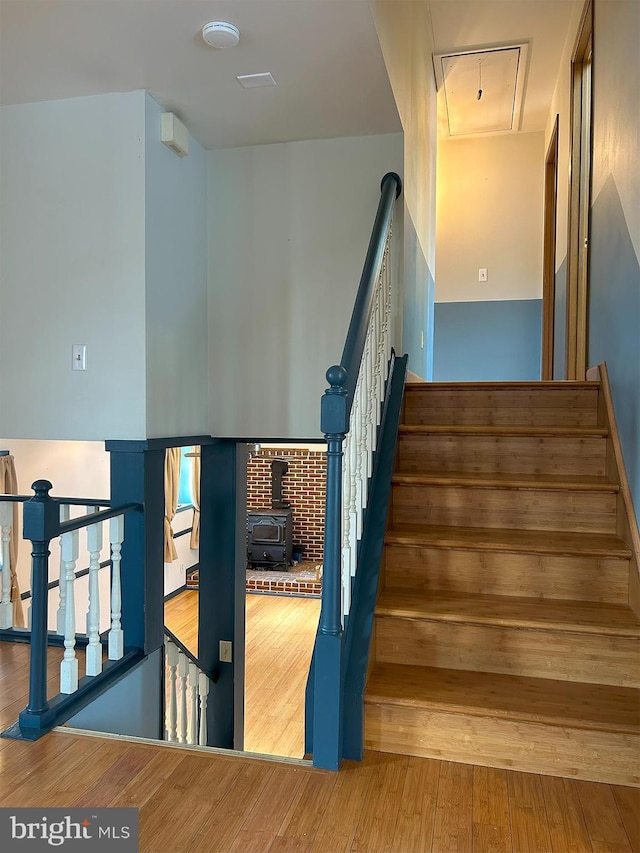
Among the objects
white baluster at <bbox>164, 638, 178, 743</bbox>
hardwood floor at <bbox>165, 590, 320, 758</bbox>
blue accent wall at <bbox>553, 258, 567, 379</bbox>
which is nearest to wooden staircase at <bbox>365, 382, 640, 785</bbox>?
white baluster at <bbox>164, 638, 178, 743</bbox>

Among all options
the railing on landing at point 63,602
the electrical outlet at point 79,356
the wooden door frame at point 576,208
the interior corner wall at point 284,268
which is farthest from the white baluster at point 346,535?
the wooden door frame at point 576,208

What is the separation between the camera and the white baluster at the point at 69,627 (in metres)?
2.18

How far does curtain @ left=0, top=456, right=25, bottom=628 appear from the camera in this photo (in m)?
4.41

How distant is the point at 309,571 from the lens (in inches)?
334

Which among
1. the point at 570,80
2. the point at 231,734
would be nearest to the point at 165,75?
the point at 570,80

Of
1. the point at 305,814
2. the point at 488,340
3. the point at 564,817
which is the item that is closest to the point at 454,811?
the point at 564,817

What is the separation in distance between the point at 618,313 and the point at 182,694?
8.94ft

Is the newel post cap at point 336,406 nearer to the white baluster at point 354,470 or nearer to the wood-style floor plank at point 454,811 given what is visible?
the white baluster at point 354,470

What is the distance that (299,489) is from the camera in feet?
29.3

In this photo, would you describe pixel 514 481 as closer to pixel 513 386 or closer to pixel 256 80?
pixel 513 386

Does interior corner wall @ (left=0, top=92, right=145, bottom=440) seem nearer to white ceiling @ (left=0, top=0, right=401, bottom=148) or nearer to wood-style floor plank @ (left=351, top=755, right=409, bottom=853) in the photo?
white ceiling @ (left=0, top=0, right=401, bottom=148)

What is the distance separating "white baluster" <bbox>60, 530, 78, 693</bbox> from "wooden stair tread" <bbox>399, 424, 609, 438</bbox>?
143 centimetres

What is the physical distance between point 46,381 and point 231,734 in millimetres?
2314

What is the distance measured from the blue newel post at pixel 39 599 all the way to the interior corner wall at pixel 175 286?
2.05ft
